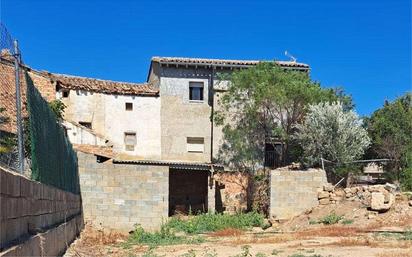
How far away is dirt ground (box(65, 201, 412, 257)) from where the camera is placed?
40.3ft

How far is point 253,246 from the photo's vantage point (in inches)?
552

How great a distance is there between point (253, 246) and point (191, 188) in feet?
47.2

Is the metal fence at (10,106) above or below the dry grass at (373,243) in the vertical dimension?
above

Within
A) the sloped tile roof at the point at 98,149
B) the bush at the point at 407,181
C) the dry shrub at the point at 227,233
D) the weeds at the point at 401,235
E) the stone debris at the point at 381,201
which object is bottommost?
the dry shrub at the point at 227,233

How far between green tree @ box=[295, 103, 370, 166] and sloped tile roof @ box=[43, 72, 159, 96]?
9942 mm

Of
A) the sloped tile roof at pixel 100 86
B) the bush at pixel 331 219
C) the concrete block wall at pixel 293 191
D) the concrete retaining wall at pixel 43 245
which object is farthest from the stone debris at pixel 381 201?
the sloped tile roof at pixel 100 86

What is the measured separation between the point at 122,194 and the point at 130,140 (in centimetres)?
1094

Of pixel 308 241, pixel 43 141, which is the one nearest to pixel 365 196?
pixel 308 241

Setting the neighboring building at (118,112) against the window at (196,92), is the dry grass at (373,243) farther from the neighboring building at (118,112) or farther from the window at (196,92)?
the window at (196,92)

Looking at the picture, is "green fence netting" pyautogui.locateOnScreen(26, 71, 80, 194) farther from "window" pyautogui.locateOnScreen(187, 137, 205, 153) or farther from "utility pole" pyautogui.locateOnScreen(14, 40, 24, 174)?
"window" pyautogui.locateOnScreen(187, 137, 205, 153)

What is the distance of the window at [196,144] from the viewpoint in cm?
3036

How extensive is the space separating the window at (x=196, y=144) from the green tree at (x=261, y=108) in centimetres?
135

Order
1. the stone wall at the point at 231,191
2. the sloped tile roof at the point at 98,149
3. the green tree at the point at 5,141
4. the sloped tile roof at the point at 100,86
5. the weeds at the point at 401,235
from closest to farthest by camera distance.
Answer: the green tree at the point at 5,141, the weeds at the point at 401,235, the sloped tile roof at the point at 98,149, the stone wall at the point at 231,191, the sloped tile roof at the point at 100,86

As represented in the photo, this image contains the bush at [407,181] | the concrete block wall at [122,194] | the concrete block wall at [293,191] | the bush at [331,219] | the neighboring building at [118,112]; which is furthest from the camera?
the neighboring building at [118,112]
